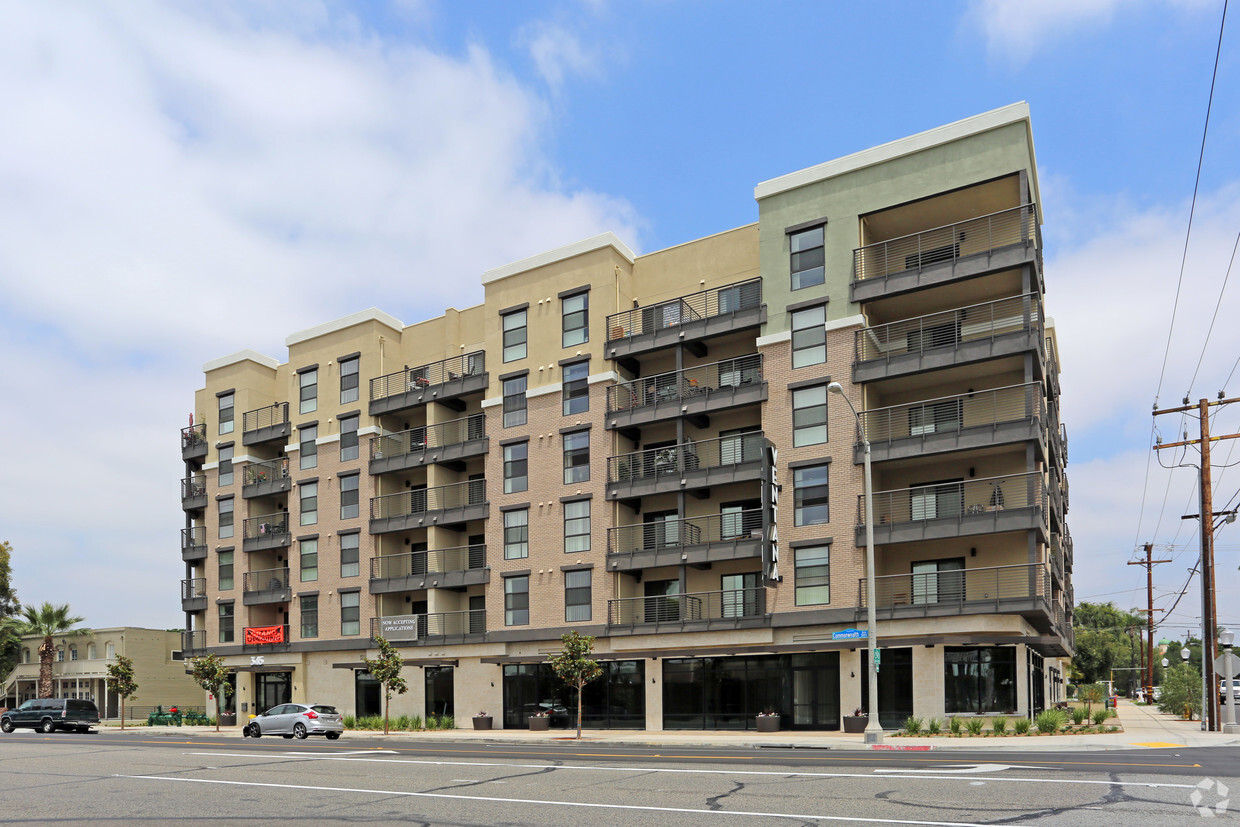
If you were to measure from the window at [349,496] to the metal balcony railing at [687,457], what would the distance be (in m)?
17.0

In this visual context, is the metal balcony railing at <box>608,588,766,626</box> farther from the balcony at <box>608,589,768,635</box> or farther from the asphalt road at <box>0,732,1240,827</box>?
the asphalt road at <box>0,732,1240,827</box>

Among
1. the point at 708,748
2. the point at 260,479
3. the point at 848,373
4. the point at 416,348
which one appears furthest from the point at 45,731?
the point at 848,373

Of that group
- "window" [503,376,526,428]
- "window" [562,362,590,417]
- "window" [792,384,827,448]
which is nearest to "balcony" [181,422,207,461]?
"window" [503,376,526,428]

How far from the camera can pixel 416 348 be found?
54.9 meters

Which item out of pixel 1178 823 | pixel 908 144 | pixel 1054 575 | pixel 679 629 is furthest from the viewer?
pixel 1054 575

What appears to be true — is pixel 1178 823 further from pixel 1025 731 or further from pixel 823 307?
pixel 823 307

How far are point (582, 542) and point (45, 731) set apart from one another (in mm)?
28553

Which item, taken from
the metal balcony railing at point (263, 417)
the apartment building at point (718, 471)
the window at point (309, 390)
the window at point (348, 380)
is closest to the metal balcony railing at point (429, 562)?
the apartment building at point (718, 471)

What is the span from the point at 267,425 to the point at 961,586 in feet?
135

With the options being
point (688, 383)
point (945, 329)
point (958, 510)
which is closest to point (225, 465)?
point (688, 383)

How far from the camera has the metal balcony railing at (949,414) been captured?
122 feet

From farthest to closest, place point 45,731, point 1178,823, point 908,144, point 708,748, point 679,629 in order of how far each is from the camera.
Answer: point 45,731
point 679,629
point 908,144
point 708,748
point 1178,823

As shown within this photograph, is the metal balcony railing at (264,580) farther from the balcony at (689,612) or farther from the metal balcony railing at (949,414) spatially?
the metal balcony railing at (949,414)

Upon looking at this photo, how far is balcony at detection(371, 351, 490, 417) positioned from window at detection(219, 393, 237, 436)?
12935 millimetres
